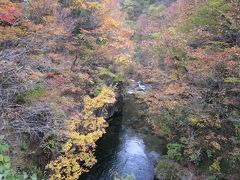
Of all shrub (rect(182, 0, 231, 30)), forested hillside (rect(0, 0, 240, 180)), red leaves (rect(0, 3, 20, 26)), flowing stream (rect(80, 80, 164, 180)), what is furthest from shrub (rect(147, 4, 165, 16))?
red leaves (rect(0, 3, 20, 26))

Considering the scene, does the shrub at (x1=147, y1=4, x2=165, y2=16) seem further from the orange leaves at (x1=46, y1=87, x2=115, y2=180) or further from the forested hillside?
the orange leaves at (x1=46, y1=87, x2=115, y2=180)

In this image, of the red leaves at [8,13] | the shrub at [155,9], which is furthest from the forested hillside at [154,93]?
the shrub at [155,9]

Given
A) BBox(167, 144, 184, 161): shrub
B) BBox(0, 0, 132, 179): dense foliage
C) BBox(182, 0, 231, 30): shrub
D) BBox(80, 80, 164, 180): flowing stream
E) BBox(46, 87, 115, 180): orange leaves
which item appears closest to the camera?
BBox(0, 0, 132, 179): dense foliage

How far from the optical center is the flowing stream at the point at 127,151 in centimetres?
1678

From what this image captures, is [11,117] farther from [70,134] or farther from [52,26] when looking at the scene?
[52,26]

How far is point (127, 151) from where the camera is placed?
19641 millimetres

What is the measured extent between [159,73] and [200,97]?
12.8 feet

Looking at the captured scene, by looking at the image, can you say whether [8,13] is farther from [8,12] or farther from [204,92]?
[204,92]

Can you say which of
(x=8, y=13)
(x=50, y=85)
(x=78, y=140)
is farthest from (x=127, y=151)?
(x=8, y=13)

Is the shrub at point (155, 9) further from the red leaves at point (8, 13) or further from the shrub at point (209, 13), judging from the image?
the red leaves at point (8, 13)

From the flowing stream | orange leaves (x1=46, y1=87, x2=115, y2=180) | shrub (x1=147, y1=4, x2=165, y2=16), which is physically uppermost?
orange leaves (x1=46, y1=87, x2=115, y2=180)

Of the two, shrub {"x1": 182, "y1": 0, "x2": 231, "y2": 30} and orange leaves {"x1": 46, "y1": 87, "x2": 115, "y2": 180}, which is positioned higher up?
shrub {"x1": 182, "y1": 0, "x2": 231, "y2": 30}

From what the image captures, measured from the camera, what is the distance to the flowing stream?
1678cm

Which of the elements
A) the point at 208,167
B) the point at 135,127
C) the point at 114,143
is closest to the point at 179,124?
the point at 208,167
